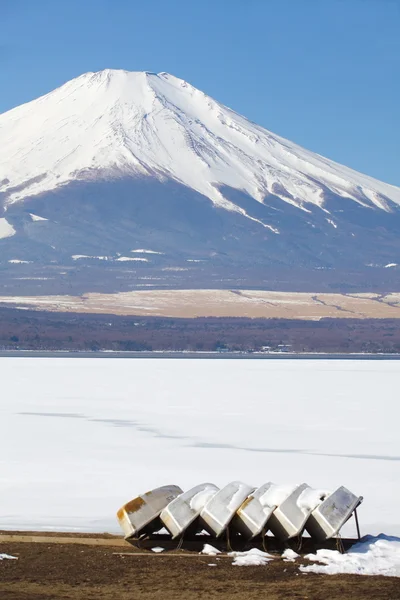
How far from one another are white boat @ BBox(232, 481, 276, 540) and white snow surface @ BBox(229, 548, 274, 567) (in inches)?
7.7

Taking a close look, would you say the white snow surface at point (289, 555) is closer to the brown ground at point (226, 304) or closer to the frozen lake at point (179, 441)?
the frozen lake at point (179, 441)

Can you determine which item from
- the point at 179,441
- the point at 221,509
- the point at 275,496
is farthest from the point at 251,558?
the point at 179,441

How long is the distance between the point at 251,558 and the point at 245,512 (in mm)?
690

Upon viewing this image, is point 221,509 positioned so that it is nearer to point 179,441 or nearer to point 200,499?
point 200,499

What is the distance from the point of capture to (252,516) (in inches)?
520

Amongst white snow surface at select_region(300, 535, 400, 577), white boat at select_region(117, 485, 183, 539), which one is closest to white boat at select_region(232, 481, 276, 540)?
white snow surface at select_region(300, 535, 400, 577)

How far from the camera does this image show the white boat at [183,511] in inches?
523

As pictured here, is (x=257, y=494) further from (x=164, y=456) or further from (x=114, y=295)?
(x=114, y=295)

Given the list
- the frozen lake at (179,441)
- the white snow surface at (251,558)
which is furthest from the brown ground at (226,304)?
the white snow surface at (251,558)

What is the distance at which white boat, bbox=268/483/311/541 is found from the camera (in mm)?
13016

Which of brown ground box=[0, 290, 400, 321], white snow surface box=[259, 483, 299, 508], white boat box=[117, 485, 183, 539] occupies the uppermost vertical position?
brown ground box=[0, 290, 400, 321]

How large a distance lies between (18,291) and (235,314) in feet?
148

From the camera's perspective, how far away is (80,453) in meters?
21.8

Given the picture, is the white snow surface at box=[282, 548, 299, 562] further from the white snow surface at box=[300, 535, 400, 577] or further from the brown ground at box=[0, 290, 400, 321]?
the brown ground at box=[0, 290, 400, 321]
